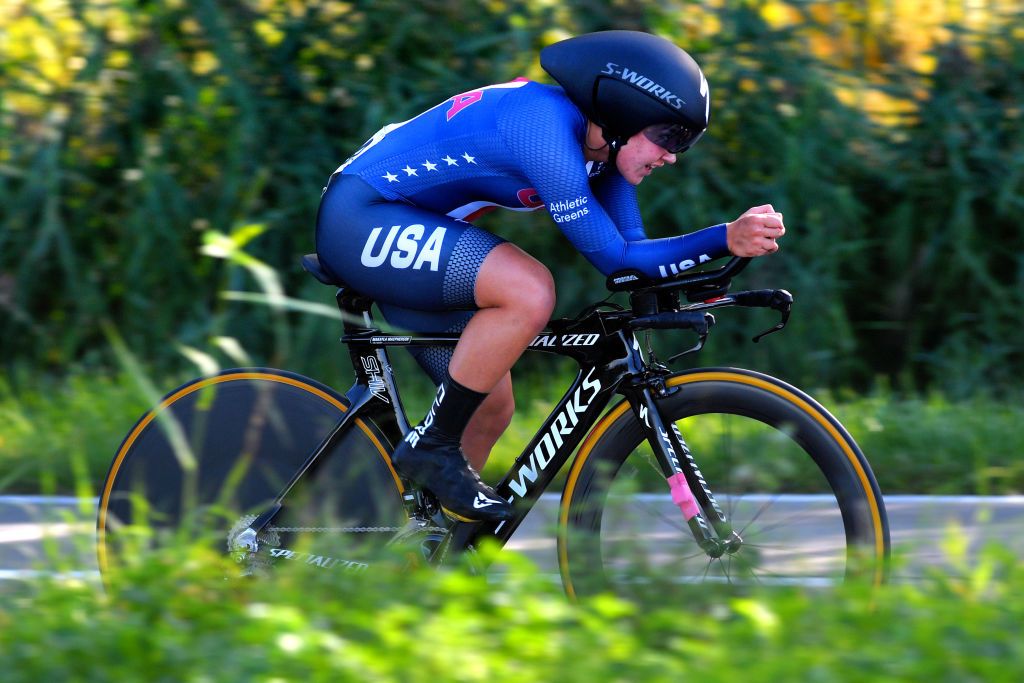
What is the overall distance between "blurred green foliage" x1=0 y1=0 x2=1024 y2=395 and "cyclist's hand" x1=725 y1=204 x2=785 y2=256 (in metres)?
3.67

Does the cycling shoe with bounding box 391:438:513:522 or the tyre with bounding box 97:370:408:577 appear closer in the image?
the cycling shoe with bounding box 391:438:513:522

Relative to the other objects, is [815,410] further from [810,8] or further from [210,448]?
[810,8]

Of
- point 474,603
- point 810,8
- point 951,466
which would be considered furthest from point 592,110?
point 810,8

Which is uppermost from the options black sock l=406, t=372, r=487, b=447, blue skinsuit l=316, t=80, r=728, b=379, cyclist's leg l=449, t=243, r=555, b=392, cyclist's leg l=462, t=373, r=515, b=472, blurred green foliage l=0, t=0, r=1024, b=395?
blue skinsuit l=316, t=80, r=728, b=379

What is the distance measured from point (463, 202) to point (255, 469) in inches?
41.5

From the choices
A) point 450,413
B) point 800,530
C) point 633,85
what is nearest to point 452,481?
point 450,413

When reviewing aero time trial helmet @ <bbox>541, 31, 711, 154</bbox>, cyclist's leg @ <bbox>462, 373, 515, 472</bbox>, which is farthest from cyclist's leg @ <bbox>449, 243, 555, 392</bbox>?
aero time trial helmet @ <bbox>541, 31, 711, 154</bbox>

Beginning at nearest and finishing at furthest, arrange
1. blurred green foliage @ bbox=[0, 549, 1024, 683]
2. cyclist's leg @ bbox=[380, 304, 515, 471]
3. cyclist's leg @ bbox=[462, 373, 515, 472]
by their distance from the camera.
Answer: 1. blurred green foliage @ bbox=[0, 549, 1024, 683]
2. cyclist's leg @ bbox=[380, 304, 515, 471]
3. cyclist's leg @ bbox=[462, 373, 515, 472]

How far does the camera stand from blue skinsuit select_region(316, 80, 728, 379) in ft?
12.2

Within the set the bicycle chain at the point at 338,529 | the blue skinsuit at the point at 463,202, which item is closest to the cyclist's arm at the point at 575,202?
the blue skinsuit at the point at 463,202

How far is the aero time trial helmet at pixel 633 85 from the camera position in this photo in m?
3.71

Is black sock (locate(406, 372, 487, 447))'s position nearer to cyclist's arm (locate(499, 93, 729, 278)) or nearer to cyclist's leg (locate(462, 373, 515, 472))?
cyclist's leg (locate(462, 373, 515, 472))

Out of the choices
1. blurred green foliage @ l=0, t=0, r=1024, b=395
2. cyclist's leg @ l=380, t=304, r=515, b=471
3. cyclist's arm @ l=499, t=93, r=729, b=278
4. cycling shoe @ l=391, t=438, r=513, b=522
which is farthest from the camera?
blurred green foliage @ l=0, t=0, r=1024, b=395

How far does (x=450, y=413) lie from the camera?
3.93 metres
